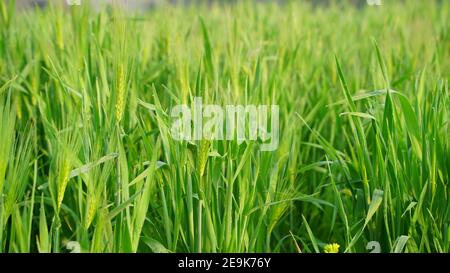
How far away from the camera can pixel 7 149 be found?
3.19ft

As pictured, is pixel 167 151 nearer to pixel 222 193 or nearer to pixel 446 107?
pixel 222 193

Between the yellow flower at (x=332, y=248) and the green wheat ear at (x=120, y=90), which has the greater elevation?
the green wheat ear at (x=120, y=90)

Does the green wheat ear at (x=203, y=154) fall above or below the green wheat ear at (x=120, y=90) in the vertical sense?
below

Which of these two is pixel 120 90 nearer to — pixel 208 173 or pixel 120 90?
pixel 120 90

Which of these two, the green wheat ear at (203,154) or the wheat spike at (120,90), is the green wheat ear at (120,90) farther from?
the green wheat ear at (203,154)

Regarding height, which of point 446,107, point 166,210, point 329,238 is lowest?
point 329,238

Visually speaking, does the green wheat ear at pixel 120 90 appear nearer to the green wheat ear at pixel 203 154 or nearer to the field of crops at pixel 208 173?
the field of crops at pixel 208 173

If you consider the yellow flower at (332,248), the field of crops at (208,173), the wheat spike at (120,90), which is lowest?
the yellow flower at (332,248)

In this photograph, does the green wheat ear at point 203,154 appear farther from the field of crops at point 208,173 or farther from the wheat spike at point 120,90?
the wheat spike at point 120,90

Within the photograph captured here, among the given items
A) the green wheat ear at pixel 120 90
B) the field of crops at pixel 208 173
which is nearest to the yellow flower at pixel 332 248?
the field of crops at pixel 208 173

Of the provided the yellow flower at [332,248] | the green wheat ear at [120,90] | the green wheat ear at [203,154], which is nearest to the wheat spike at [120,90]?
the green wheat ear at [120,90]

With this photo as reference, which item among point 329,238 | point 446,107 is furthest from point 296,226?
point 446,107
